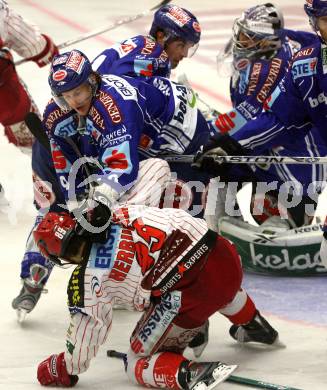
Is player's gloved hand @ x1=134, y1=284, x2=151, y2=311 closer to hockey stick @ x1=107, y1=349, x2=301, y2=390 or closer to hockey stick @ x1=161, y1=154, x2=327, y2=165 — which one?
hockey stick @ x1=107, y1=349, x2=301, y2=390

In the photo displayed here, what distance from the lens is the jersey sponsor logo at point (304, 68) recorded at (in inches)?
185

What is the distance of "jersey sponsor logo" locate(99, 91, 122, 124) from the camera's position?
14.8 ft

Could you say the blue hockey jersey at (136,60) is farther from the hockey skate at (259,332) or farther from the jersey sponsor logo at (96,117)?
the hockey skate at (259,332)

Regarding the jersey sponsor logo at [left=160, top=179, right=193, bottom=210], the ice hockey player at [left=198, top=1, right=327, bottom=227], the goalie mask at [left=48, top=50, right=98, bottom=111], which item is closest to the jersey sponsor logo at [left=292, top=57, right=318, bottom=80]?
the ice hockey player at [left=198, top=1, right=327, bottom=227]

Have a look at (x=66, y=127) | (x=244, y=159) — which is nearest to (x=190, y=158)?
(x=244, y=159)

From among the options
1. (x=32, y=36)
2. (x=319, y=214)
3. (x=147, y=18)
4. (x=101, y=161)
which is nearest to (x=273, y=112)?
(x=101, y=161)

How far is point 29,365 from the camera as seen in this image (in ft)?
15.3

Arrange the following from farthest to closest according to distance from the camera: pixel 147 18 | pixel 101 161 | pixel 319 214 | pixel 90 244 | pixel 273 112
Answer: pixel 147 18 < pixel 319 214 < pixel 273 112 < pixel 101 161 < pixel 90 244

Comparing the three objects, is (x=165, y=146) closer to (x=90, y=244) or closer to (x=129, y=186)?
(x=129, y=186)

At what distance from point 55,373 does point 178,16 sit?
A: 6.45ft

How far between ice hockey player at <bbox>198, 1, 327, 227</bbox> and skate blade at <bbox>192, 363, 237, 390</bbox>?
Answer: 1.11m

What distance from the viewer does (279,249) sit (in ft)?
18.6

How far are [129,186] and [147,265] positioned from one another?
0.37 metres

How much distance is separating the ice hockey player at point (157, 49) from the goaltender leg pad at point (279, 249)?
2.80ft
